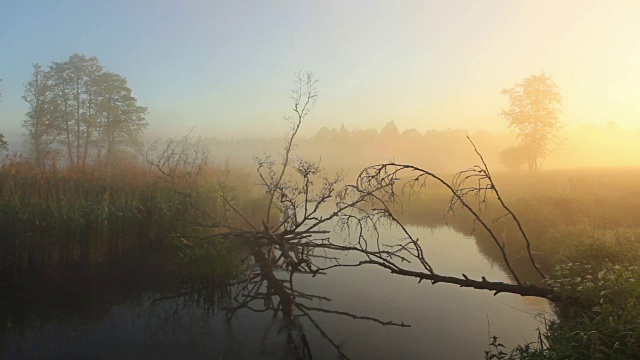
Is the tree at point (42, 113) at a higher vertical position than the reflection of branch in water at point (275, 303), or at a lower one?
higher

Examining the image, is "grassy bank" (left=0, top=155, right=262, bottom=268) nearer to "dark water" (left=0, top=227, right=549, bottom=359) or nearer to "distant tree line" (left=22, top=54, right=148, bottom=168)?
"dark water" (left=0, top=227, right=549, bottom=359)

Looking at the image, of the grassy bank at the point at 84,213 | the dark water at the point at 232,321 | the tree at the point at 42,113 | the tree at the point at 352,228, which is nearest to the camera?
the tree at the point at 352,228

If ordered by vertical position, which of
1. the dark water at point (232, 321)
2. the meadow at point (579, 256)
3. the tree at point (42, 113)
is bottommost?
the dark water at point (232, 321)

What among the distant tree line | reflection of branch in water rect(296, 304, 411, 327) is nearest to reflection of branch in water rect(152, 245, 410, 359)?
reflection of branch in water rect(296, 304, 411, 327)

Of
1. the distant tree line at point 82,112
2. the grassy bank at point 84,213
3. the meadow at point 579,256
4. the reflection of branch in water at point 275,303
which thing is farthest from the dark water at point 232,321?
the distant tree line at point 82,112

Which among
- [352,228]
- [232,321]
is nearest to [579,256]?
[232,321]

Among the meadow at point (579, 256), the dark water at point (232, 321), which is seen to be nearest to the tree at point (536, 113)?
the meadow at point (579, 256)

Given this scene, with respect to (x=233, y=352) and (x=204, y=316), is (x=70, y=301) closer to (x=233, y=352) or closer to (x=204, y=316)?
(x=204, y=316)

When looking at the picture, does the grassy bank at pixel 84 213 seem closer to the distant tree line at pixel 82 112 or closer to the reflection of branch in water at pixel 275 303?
the reflection of branch in water at pixel 275 303

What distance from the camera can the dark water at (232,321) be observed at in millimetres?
8273

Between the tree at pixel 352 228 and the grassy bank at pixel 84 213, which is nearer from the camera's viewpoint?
the tree at pixel 352 228

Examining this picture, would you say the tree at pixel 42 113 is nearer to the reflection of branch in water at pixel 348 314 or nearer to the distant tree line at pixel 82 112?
the distant tree line at pixel 82 112

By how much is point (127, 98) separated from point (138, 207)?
1497 inches

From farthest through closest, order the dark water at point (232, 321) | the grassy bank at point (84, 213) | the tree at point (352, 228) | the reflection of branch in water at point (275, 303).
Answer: the grassy bank at point (84, 213) → the reflection of branch in water at point (275, 303) → the dark water at point (232, 321) → the tree at point (352, 228)
